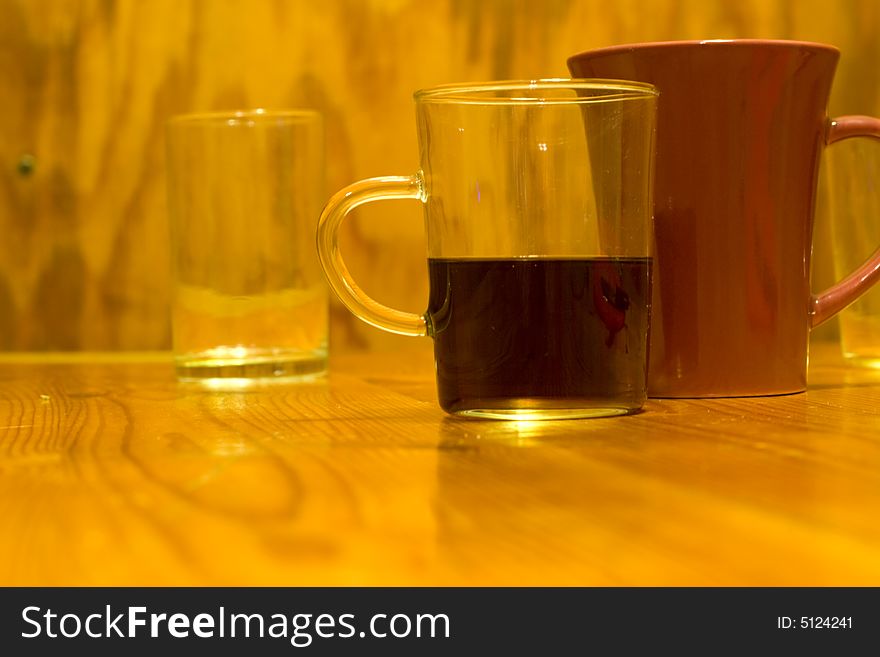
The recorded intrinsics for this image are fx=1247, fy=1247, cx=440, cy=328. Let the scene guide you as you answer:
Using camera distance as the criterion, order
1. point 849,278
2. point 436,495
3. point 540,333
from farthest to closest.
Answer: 1. point 849,278
2. point 540,333
3. point 436,495

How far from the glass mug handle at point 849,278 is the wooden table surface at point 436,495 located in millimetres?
49

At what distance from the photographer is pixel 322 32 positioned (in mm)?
1024

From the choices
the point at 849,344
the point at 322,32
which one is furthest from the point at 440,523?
the point at 322,32

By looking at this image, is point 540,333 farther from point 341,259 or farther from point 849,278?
point 849,278

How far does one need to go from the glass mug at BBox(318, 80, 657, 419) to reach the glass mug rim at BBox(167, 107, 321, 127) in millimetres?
256

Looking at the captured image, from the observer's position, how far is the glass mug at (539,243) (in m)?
0.52

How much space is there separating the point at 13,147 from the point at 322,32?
269mm

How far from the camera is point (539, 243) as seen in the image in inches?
20.6

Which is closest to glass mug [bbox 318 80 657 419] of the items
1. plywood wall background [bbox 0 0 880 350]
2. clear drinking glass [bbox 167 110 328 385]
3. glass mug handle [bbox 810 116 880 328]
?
glass mug handle [bbox 810 116 880 328]

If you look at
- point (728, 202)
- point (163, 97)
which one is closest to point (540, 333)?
point (728, 202)

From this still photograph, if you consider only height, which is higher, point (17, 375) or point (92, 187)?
point (92, 187)

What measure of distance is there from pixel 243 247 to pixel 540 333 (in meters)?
0.32

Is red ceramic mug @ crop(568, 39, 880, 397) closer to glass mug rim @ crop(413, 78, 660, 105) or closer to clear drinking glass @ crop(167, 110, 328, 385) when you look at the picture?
glass mug rim @ crop(413, 78, 660, 105)

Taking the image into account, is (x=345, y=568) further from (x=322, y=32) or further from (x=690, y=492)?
(x=322, y=32)
